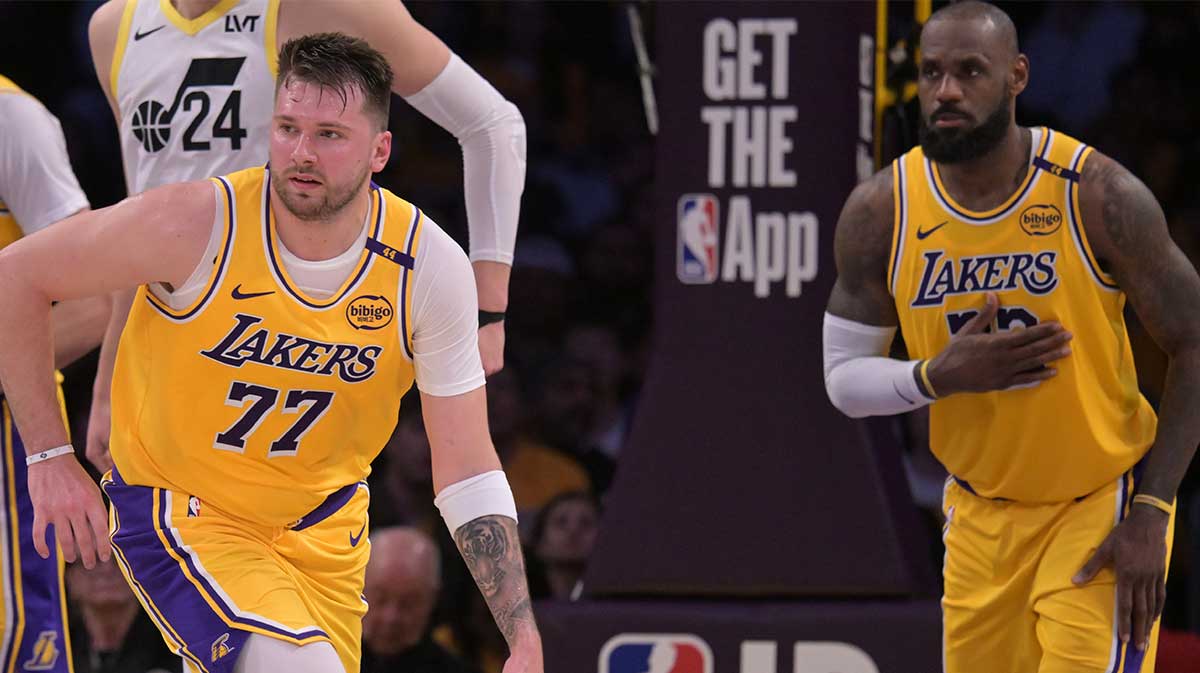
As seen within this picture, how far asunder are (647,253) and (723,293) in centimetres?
305

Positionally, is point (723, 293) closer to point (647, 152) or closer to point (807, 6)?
point (807, 6)

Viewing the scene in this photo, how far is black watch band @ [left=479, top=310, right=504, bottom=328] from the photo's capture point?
4.51 meters

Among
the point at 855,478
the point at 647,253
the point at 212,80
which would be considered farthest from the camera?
the point at 647,253

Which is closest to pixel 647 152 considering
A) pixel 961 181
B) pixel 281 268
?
pixel 961 181

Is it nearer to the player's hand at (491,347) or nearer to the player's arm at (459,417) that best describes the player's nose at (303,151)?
the player's arm at (459,417)

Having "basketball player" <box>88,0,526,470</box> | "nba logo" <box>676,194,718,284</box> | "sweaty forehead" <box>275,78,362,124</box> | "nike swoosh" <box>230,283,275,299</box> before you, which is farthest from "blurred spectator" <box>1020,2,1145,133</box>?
"nike swoosh" <box>230,283,275,299</box>

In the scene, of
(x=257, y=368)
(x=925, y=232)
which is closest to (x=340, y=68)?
(x=257, y=368)

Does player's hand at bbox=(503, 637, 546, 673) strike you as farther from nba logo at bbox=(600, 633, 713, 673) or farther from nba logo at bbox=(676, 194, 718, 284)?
nba logo at bbox=(676, 194, 718, 284)

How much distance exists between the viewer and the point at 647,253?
8.53m

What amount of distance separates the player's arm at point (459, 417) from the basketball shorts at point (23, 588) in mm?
1242

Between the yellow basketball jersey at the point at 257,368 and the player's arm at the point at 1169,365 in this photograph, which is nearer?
the yellow basketball jersey at the point at 257,368

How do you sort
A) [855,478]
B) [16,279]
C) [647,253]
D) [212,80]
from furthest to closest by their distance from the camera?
[647,253] < [855,478] < [212,80] < [16,279]

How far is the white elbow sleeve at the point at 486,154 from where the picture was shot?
4.50m

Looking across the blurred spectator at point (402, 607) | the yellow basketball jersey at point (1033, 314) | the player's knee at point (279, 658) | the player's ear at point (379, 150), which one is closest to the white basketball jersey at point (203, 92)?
the player's ear at point (379, 150)
